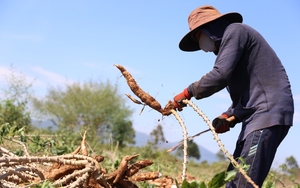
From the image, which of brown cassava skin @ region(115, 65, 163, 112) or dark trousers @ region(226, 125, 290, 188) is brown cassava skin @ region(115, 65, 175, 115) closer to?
brown cassava skin @ region(115, 65, 163, 112)

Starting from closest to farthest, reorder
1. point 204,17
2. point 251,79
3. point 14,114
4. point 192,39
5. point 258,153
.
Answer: point 258,153
point 251,79
point 204,17
point 192,39
point 14,114

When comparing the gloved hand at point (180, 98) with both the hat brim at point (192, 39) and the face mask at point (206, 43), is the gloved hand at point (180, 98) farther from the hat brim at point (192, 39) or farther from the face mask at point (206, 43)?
the hat brim at point (192, 39)

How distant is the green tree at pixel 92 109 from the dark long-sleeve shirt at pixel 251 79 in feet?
74.7

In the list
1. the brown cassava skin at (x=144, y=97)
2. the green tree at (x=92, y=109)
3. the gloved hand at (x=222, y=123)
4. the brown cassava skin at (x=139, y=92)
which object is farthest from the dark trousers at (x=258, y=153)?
the green tree at (x=92, y=109)

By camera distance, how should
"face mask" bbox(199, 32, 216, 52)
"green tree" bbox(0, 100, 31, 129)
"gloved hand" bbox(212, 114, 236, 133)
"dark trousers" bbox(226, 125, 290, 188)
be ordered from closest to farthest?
"dark trousers" bbox(226, 125, 290, 188) < "face mask" bbox(199, 32, 216, 52) < "gloved hand" bbox(212, 114, 236, 133) < "green tree" bbox(0, 100, 31, 129)

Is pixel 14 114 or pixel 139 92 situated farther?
pixel 14 114

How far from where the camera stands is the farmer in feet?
11.1

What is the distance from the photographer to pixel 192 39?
158 inches

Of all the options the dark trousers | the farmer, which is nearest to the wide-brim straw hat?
the farmer

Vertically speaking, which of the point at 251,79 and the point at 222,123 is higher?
the point at 251,79

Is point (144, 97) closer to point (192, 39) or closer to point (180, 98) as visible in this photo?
point (180, 98)

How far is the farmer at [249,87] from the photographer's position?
3398 mm

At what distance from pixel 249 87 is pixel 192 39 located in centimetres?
67

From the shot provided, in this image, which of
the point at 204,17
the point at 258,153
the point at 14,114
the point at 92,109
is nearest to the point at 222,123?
Result: the point at 258,153
